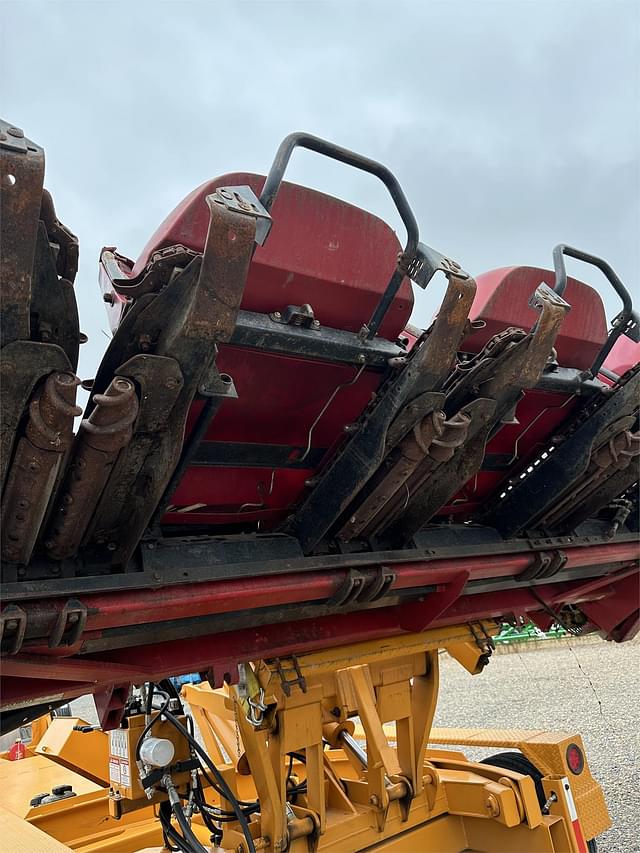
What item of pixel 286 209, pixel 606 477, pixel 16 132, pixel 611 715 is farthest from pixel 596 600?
pixel 611 715

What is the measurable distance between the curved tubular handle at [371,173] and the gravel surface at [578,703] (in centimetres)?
442

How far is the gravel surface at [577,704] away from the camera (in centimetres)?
606

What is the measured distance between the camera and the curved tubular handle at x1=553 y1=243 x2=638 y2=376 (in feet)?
8.86

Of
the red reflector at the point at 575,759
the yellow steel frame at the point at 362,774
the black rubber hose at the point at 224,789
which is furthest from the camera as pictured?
the red reflector at the point at 575,759

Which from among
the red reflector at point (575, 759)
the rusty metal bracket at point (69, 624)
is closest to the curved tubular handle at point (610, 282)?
the rusty metal bracket at point (69, 624)

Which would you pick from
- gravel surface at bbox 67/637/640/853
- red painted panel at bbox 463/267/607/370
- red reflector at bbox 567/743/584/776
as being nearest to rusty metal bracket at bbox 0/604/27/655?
red painted panel at bbox 463/267/607/370

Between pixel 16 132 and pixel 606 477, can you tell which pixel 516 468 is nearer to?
pixel 606 477

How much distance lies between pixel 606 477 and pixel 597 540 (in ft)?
1.74

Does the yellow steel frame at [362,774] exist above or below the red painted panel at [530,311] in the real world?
below

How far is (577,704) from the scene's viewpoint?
34.1 feet

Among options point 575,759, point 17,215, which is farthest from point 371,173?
point 575,759

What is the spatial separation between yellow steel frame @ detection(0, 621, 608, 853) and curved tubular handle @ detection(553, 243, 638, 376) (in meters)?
1.65

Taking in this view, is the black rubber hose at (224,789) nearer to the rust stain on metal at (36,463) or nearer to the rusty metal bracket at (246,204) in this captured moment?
the rust stain on metal at (36,463)

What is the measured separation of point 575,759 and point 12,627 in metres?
3.35
